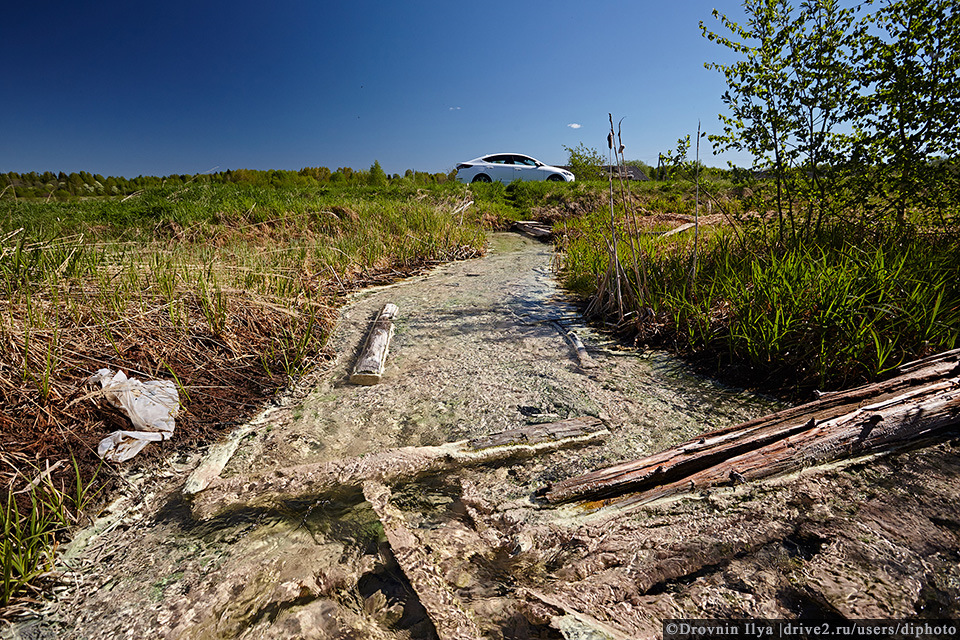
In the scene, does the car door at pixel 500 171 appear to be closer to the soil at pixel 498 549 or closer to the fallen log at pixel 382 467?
the soil at pixel 498 549

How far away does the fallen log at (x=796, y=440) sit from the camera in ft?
5.63

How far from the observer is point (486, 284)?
17.1ft

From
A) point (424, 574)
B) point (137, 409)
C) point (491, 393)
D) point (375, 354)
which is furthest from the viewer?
point (375, 354)

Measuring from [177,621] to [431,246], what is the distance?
5.62 meters

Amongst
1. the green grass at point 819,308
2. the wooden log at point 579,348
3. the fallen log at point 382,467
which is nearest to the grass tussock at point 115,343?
the fallen log at point 382,467

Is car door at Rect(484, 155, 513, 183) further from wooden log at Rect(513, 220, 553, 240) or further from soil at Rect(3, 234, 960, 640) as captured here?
soil at Rect(3, 234, 960, 640)

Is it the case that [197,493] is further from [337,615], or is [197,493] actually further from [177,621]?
[337,615]

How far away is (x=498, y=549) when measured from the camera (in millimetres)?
1532

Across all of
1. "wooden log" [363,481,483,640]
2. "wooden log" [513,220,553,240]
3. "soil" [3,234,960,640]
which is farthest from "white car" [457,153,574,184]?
"wooden log" [363,481,483,640]

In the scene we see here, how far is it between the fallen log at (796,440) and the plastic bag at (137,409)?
1.76 m

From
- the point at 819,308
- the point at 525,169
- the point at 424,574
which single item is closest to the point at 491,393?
the point at 424,574

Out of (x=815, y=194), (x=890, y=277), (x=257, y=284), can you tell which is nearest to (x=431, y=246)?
(x=257, y=284)

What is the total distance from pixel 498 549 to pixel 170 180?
55.4 feet

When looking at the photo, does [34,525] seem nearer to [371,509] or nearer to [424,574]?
[371,509]
